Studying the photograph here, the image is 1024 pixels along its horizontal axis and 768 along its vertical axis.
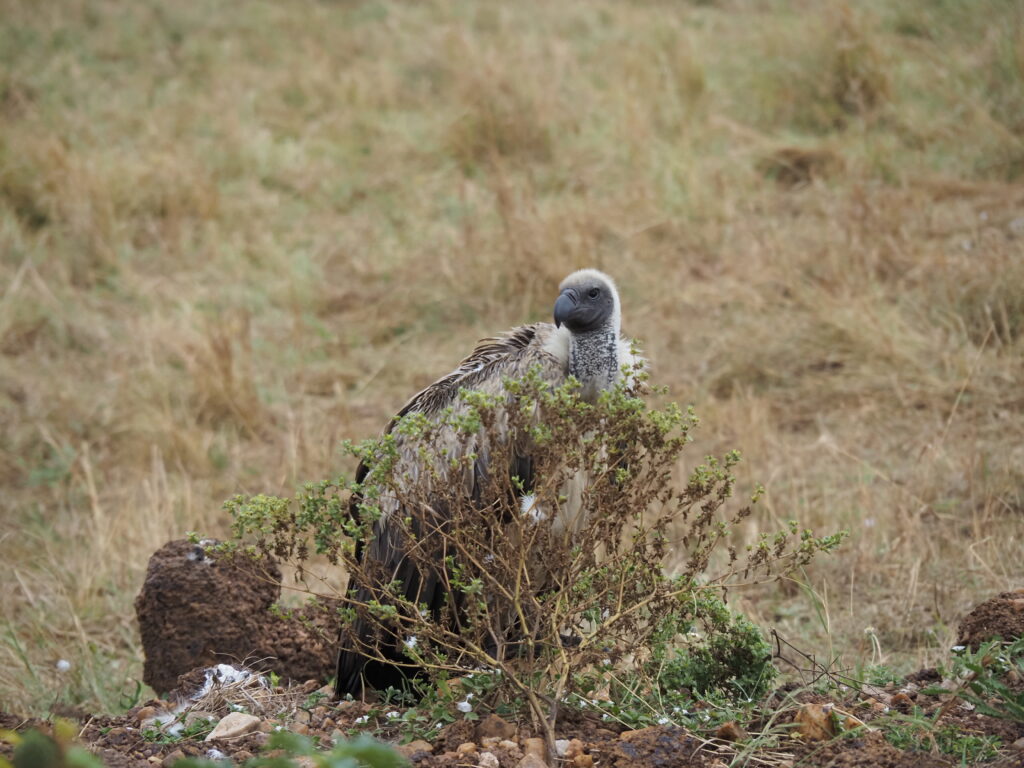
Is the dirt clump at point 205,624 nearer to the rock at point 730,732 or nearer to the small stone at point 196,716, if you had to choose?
the small stone at point 196,716

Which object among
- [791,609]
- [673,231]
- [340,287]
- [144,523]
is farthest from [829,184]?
[144,523]

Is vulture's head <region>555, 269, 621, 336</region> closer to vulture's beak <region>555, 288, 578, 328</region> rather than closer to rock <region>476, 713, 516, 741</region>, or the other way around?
vulture's beak <region>555, 288, 578, 328</region>

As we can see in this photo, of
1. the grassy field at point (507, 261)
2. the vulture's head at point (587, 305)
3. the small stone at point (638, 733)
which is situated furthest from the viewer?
the grassy field at point (507, 261)

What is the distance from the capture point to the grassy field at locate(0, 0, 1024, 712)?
491 centimetres

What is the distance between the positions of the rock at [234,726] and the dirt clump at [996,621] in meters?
1.83

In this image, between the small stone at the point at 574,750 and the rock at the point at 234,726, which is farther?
the rock at the point at 234,726

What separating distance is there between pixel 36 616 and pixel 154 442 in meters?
1.47

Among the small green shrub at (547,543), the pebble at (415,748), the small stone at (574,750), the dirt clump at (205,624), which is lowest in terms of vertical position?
the dirt clump at (205,624)

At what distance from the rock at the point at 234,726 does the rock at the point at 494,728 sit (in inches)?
22.5

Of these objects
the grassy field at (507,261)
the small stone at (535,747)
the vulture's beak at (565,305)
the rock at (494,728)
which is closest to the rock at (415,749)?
the rock at (494,728)

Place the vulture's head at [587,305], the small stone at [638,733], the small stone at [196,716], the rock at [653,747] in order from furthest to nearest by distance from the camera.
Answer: the vulture's head at [587,305] < the small stone at [196,716] < the small stone at [638,733] < the rock at [653,747]

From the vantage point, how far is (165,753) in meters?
2.86

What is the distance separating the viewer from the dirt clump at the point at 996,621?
3.14 meters

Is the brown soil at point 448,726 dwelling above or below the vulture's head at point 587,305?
below
